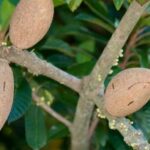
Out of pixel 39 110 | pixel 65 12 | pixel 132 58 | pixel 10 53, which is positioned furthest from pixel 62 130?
pixel 10 53

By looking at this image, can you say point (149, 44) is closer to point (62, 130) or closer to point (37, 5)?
point (62, 130)

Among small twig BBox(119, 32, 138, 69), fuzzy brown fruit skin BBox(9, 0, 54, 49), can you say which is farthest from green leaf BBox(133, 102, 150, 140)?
fuzzy brown fruit skin BBox(9, 0, 54, 49)

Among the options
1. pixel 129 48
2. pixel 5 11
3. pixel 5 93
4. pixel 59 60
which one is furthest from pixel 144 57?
pixel 5 93

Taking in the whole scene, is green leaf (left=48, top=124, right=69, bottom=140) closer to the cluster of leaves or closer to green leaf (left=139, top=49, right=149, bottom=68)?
the cluster of leaves

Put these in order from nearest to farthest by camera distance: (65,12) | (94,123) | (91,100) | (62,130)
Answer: (91,100) → (94,123) → (62,130) → (65,12)

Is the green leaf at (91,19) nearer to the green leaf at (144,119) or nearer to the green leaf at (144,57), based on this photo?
the green leaf at (144,57)

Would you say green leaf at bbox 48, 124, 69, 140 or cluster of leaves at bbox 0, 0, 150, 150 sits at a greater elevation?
cluster of leaves at bbox 0, 0, 150, 150
